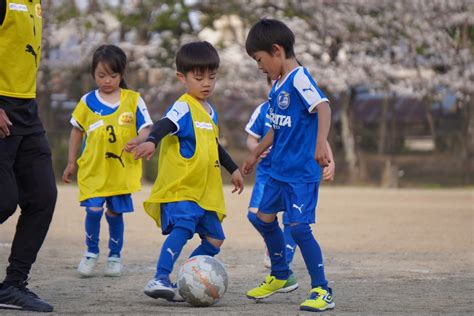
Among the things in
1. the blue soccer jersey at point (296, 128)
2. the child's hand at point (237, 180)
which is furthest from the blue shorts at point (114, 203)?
the blue soccer jersey at point (296, 128)

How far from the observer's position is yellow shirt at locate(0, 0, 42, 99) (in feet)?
Answer: 16.3

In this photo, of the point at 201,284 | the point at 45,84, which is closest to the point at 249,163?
the point at 201,284

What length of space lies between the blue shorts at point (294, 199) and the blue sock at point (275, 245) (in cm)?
19

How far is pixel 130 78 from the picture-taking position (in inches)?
986

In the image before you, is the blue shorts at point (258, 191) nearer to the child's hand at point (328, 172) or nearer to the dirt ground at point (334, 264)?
the dirt ground at point (334, 264)

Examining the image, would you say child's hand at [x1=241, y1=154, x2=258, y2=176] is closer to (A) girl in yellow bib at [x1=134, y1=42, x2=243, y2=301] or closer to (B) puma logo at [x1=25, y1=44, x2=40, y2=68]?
(A) girl in yellow bib at [x1=134, y1=42, x2=243, y2=301]

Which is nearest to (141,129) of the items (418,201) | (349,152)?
(418,201)

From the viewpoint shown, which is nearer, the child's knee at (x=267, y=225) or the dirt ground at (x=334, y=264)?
the dirt ground at (x=334, y=264)

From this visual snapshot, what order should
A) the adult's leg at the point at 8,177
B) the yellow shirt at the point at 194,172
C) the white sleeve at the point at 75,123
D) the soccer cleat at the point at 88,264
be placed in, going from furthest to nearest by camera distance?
the white sleeve at the point at 75,123, the soccer cleat at the point at 88,264, the yellow shirt at the point at 194,172, the adult's leg at the point at 8,177

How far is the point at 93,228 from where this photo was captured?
691 cm

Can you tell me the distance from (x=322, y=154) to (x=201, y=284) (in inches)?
39.1

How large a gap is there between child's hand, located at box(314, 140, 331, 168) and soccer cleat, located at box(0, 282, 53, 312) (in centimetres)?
166

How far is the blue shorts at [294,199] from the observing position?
207 inches

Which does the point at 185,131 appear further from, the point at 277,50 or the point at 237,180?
the point at 277,50
